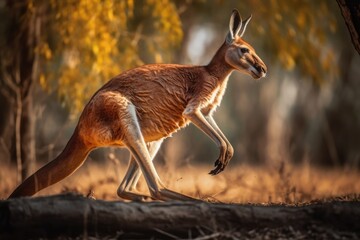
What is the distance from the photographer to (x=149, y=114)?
5.95 metres

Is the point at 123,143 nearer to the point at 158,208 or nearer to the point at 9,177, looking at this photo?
the point at 158,208

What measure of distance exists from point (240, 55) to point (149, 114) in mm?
1045

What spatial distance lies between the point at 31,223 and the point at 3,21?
12893 mm

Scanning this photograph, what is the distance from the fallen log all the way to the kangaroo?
3.65 feet

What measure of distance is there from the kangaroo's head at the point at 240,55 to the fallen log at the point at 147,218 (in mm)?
2067

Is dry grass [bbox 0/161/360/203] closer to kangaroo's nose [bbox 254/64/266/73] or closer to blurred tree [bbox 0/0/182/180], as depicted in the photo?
blurred tree [bbox 0/0/182/180]

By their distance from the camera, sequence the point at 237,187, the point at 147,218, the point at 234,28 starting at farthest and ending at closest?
the point at 237,187 < the point at 234,28 < the point at 147,218

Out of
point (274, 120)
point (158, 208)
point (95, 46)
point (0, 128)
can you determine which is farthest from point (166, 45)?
point (274, 120)

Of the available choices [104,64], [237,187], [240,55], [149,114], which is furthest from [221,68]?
[104,64]

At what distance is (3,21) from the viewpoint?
632 inches

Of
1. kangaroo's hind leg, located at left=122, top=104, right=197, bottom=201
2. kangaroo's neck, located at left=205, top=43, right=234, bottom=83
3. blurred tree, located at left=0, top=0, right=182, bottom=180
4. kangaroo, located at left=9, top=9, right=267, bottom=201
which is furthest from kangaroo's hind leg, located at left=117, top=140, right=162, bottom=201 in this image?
blurred tree, located at left=0, top=0, right=182, bottom=180

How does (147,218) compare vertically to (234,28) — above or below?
below

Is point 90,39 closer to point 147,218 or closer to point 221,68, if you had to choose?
point 221,68

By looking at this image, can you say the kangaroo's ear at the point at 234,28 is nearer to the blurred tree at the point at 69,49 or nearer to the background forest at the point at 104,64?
the background forest at the point at 104,64
